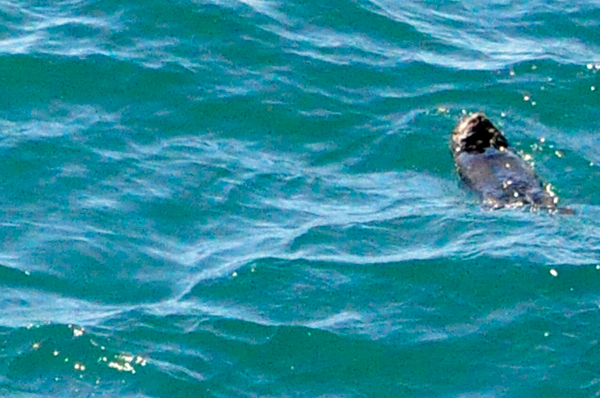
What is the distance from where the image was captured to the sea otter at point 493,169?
14164 mm

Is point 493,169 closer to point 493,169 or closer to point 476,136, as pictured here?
point 493,169

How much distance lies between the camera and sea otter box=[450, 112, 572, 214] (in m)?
14.2

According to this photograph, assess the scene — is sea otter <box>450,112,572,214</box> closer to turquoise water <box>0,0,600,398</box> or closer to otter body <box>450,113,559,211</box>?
otter body <box>450,113,559,211</box>

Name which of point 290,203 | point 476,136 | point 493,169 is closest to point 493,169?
point 493,169

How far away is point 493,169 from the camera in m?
14.8

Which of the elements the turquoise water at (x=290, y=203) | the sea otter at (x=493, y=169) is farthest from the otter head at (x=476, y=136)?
the turquoise water at (x=290, y=203)

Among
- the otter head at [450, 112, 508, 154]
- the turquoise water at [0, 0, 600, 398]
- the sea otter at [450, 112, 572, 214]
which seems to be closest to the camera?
the turquoise water at [0, 0, 600, 398]

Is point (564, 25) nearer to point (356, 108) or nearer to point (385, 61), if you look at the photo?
point (385, 61)

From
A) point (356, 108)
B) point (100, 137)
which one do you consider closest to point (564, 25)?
point (356, 108)

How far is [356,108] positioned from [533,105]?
222 centimetres

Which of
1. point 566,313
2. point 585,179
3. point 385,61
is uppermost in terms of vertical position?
point 385,61

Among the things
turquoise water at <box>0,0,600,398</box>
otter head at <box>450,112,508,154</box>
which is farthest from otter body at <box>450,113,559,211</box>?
turquoise water at <box>0,0,600,398</box>

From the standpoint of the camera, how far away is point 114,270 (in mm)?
13102

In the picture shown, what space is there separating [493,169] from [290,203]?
2316mm
